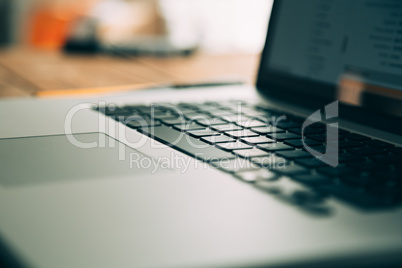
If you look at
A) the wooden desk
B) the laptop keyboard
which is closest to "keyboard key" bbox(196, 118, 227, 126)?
the laptop keyboard

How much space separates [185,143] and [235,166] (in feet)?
0.32

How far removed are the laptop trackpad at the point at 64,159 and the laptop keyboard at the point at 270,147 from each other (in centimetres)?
6

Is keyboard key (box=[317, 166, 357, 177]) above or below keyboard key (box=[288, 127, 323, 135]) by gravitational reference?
above

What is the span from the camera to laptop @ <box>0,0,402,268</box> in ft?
0.97

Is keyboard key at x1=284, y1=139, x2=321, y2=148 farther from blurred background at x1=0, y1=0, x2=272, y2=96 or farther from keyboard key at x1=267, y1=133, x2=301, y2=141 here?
blurred background at x1=0, y1=0, x2=272, y2=96

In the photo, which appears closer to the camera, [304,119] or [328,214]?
[328,214]

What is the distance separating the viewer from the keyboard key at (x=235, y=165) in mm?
432

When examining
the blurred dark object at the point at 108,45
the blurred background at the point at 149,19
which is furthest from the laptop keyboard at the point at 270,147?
the blurred background at the point at 149,19

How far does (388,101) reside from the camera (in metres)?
0.66

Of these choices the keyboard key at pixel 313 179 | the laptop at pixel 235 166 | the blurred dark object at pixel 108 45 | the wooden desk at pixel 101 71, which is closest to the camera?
the laptop at pixel 235 166

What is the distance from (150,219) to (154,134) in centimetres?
24

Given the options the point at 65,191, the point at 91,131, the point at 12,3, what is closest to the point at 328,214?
the point at 65,191

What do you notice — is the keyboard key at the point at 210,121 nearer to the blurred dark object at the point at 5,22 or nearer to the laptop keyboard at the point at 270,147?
the laptop keyboard at the point at 270,147

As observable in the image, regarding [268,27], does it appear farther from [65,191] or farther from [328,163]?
[65,191]
